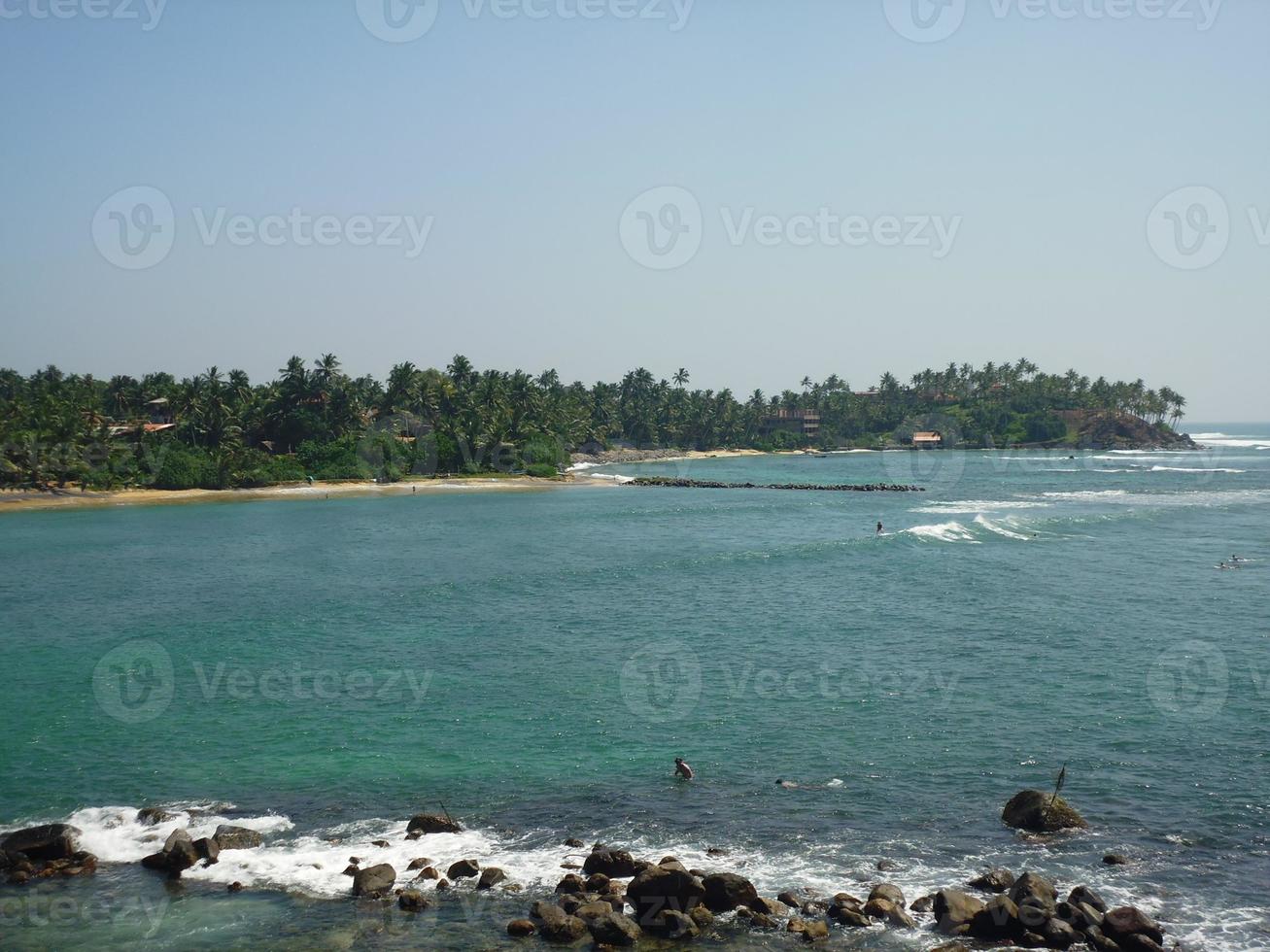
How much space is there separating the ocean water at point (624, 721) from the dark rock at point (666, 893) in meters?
1.17

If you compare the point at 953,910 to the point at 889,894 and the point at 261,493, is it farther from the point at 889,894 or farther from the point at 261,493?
the point at 261,493

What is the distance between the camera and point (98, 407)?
127 metres

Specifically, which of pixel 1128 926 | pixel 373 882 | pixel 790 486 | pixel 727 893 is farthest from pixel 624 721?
pixel 790 486

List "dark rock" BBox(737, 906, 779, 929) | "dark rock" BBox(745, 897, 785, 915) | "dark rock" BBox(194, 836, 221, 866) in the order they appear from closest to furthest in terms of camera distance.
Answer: "dark rock" BBox(737, 906, 779, 929) → "dark rock" BBox(745, 897, 785, 915) → "dark rock" BBox(194, 836, 221, 866)

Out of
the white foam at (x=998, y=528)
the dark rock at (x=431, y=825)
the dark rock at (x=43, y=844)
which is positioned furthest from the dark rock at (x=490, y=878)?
the white foam at (x=998, y=528)

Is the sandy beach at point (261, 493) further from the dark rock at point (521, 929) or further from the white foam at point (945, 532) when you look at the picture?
the dark rock at point (521, 929)

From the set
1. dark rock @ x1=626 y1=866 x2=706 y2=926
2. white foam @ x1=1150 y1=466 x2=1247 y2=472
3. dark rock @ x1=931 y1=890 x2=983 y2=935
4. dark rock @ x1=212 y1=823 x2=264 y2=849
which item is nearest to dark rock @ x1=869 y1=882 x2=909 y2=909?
dark rock @ x1=931 y1=890 x2=983 y2=935

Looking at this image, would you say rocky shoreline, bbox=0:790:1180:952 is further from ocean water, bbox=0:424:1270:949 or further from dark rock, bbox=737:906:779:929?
ocean water, bbox=0:424:1270:949

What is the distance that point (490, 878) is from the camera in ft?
72.5
